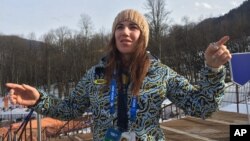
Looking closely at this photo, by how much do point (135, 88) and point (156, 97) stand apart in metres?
0.13

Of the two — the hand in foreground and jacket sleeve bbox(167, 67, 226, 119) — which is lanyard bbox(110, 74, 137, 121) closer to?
jacket sleeve bbox(167, 67, 226, 119)

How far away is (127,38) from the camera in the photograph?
2373 millimetres

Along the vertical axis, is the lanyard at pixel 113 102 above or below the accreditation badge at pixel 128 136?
above

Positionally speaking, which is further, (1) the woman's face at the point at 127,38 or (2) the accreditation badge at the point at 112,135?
(1) the woman's face at the point at 127,38

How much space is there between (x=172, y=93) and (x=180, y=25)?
5952cm

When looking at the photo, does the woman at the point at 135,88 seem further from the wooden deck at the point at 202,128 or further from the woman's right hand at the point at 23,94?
the wooden deck at the point at 202,128

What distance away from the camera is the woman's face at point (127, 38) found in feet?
7.77

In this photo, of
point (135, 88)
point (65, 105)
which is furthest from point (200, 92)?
point (65, 105)

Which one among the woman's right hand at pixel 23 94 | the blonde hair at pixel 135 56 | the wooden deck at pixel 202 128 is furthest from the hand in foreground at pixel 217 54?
the wooden deck at pixel 202 128

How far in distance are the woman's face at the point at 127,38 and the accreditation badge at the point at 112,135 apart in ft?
1.51

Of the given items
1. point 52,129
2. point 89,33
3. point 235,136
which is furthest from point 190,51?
point 235,136

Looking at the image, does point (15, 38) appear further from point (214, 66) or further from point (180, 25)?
point (214, 66)

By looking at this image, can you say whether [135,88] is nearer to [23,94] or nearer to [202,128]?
[23,94]

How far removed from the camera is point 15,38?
77.8m
